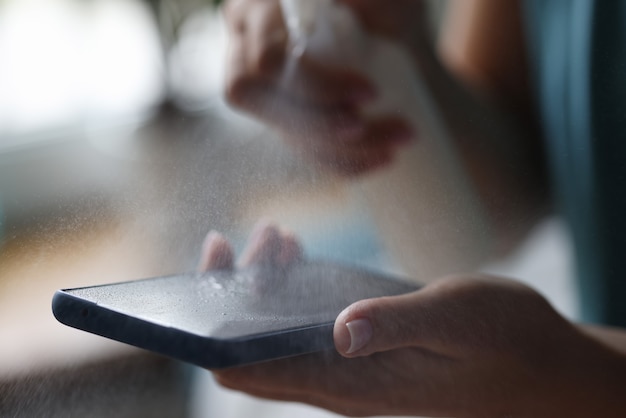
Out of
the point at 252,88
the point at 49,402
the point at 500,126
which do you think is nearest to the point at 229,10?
the point at 252,88

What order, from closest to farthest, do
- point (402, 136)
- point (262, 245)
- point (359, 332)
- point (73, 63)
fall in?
point (359, 332), point (262, 245), point (402, 136), point (73, 63)

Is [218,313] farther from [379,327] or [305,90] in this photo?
[305,90]

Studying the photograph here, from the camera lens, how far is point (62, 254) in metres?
0.25

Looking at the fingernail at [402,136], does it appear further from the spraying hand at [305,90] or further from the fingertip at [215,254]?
the fingertip at [215,254]

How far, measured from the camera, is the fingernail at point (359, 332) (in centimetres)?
22

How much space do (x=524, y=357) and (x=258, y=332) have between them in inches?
4.3

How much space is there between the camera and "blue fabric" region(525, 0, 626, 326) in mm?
289

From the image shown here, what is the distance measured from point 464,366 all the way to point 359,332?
0.06m

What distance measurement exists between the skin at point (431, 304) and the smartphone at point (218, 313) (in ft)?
0.05

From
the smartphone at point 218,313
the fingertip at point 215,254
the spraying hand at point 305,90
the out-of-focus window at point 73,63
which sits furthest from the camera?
the out-of-focus window at point 73,63

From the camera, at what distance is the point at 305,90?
17.8 inches

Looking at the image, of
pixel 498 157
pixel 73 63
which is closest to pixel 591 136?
pixel 498 157

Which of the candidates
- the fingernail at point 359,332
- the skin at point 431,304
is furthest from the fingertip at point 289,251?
the fingernail at point 359,332

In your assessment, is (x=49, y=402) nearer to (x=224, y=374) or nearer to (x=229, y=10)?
(x=224, y=374)
